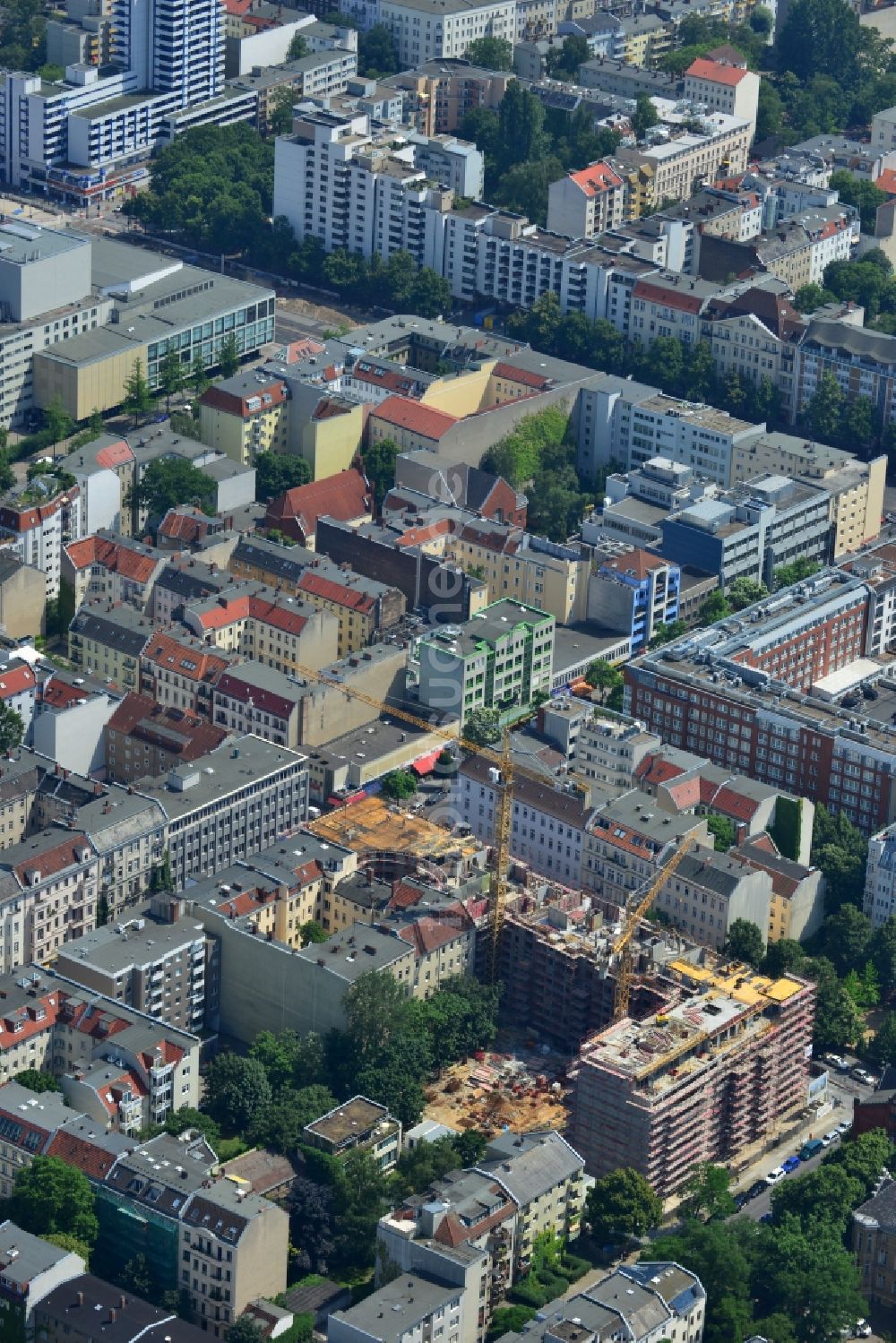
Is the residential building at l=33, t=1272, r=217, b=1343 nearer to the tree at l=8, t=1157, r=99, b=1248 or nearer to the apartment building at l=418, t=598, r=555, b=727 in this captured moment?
the tree at l=8, t=1157, r=99, b=1248

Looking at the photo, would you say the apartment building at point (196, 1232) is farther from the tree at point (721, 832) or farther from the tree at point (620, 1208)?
the tree at point (721, 832)

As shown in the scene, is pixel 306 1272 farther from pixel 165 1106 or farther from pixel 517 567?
pixel 517 567

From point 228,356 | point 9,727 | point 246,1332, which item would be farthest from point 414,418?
point 246,1332

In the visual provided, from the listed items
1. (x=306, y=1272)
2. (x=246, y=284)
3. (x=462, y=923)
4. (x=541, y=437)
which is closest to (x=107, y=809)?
(x=462, y=923)

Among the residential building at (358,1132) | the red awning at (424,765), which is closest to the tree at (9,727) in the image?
the red awning at (424,765)

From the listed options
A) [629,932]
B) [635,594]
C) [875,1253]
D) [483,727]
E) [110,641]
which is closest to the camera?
[875,1253]

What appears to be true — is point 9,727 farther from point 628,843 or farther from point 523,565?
point 523,565
